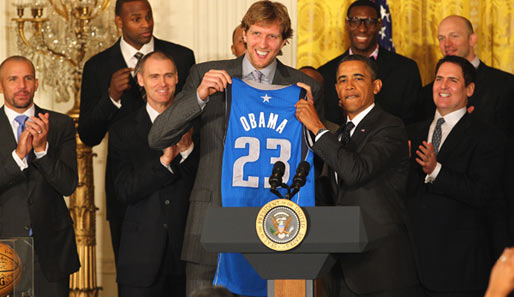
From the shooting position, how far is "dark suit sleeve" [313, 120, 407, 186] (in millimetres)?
4234

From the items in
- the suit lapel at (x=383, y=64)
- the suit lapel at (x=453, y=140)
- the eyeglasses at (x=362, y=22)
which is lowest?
the suit lapel at (x=453, y=140)

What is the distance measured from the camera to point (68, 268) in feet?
16.7

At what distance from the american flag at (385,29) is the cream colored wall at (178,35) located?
68 cm

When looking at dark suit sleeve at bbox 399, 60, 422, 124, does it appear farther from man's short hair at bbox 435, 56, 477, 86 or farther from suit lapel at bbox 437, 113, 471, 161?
suit lapel at bbox 437, 113, 471, 161

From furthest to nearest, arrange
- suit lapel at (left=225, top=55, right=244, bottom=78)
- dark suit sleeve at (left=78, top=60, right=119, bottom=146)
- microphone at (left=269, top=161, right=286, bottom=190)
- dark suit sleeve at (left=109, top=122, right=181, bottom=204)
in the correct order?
dark suit sleeve at (left=78, top=60, right=119, bottom=146) < dark suit sleeve at (left=109, top=122, right=181, bottom=204) < suit lapel at (left=225, top=55, right=244, bottom=78) < microphone at (left=269, top=161, right=286, bottom=190)

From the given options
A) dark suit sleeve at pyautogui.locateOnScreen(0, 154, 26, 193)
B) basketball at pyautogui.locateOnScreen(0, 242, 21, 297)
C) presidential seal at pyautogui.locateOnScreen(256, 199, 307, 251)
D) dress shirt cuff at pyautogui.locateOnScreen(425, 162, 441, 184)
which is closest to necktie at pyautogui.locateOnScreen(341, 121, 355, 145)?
dress shirt cuff at pyautogui.locateOnScreen(425, 162, 441, 184)

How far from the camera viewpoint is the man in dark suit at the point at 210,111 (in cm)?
412

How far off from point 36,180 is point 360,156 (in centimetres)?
189

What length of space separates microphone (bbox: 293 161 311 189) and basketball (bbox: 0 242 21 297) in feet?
4.06

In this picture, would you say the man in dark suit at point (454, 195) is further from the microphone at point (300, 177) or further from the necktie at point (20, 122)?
the necktie at point (20, 122)

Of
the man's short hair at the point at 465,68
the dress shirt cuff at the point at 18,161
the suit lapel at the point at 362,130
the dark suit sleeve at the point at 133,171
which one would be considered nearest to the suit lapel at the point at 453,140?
the man's short hair at the point at 465,68

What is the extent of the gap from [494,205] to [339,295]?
163 cm

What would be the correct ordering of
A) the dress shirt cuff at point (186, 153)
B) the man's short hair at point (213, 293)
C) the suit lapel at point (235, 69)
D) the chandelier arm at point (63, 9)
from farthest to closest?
the chandelier arm at point (63, 9)
the dress shirt cuff at point (186, 153)
the suit lapel at point (235, 69)
the man's short hair at point (213, 293)

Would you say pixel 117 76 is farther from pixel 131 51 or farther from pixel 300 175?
pixel 300 175
